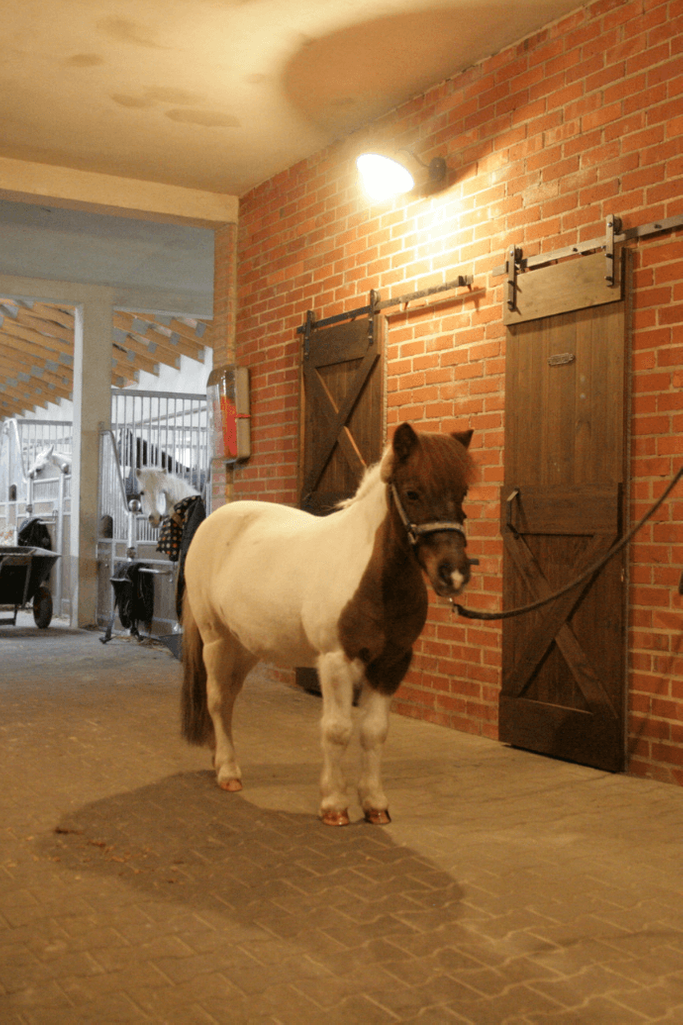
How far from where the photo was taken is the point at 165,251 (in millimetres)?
9828

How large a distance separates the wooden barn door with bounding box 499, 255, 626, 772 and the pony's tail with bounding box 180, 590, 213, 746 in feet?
5.54

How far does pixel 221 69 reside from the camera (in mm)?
5504

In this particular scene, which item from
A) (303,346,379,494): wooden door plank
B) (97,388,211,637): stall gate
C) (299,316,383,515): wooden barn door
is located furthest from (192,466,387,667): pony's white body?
(97,388,211,637): stall gate

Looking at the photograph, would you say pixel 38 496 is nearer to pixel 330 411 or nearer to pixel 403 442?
pixel 330 411

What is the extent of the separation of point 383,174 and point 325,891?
4.24m

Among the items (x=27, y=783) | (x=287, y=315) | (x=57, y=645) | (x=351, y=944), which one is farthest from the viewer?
(x=57, y=645)

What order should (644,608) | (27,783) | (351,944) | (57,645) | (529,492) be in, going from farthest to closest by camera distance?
1. (57,645)
2. (529,492)
3. (644,608)
4. (27,783)
5. (351,944)

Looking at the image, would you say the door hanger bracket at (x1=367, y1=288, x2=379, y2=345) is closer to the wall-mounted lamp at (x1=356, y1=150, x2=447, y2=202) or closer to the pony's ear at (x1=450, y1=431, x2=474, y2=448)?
the wall-mounted lamp at (x1=356, y1=150, x2=447, y2=202)

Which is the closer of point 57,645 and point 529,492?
point 529,492

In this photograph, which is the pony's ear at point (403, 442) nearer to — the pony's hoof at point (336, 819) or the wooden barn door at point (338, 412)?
the pony's hoof at point (336, 819)

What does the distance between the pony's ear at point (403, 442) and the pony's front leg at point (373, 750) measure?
2.97 feet

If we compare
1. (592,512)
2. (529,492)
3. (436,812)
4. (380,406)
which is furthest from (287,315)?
(436,812)

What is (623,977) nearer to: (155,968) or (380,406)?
(155,968)

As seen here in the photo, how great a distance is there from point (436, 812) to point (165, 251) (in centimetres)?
773
